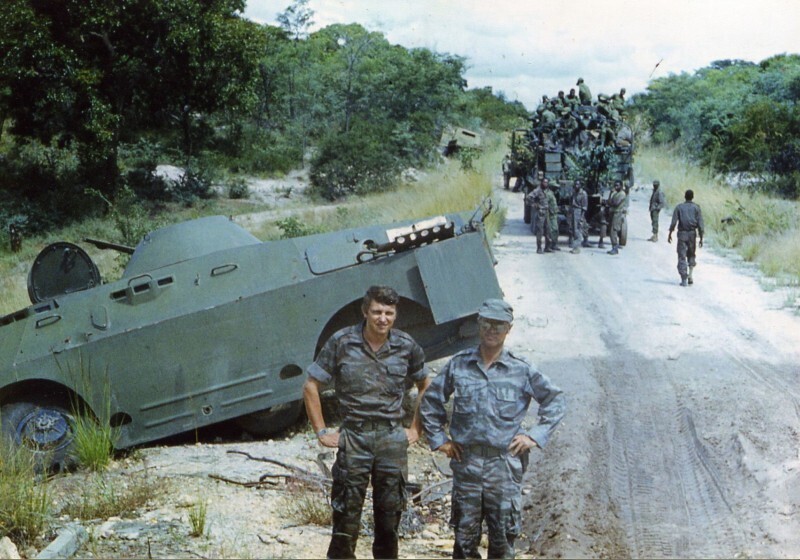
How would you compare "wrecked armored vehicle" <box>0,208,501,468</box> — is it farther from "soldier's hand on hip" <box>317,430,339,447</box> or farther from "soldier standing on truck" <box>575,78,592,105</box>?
"soldier standing on truck" <box>575,78,592,105</box>

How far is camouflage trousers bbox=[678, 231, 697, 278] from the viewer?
13.5 metres

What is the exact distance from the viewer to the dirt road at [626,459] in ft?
19.3

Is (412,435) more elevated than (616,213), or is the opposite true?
(412,435)

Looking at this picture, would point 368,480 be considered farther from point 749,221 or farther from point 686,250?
point 749,221

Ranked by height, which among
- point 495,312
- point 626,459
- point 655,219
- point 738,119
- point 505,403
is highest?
point 738,119

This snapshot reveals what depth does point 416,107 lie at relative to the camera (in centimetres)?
3206

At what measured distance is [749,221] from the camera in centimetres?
1811

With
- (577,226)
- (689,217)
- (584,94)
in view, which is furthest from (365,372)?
(584,94)

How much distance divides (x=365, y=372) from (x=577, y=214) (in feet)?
42.6

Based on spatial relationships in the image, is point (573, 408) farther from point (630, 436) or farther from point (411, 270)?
point (411, 270)

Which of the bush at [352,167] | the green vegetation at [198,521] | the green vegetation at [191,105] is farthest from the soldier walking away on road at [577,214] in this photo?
the green vegetation at [198,521]

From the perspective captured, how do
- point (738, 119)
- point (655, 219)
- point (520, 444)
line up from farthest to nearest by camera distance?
point (738, 119)
point (655, 219)
point (520, 444)

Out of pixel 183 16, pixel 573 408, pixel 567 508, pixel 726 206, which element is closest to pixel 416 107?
pixel 183 16

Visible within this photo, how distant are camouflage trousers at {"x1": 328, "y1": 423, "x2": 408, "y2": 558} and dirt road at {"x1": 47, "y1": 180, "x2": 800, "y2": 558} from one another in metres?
0.58
